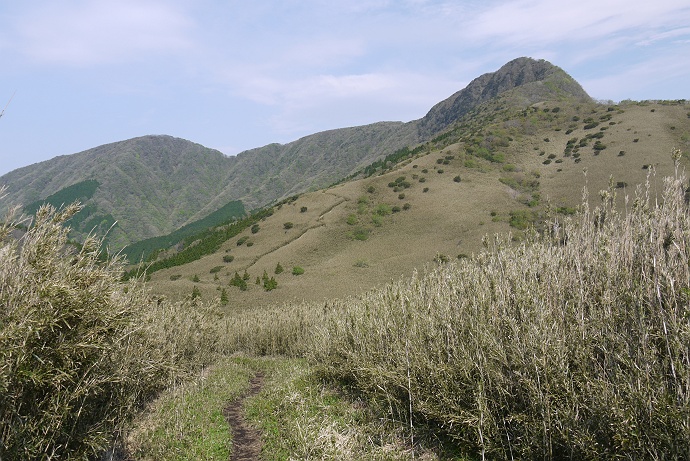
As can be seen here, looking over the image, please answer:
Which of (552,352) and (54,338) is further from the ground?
(54,338)

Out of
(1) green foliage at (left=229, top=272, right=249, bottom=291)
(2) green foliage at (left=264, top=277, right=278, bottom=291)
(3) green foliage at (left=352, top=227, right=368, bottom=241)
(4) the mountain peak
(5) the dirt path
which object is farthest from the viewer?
(4) the mountain peak

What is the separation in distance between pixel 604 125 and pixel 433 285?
95.9 m

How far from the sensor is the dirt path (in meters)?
8.23

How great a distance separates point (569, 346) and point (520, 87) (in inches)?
6037

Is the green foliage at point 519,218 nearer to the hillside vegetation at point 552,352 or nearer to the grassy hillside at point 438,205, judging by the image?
the grassy hillside at point 438,205

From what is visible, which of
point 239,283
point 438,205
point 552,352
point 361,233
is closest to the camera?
point 552,352

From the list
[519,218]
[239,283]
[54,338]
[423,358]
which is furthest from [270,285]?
[54,338]

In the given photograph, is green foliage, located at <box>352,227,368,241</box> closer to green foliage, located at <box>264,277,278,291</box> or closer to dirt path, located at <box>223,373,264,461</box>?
green foliage, located at <box>264,277,278,291</box>

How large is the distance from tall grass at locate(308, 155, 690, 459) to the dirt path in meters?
2.87

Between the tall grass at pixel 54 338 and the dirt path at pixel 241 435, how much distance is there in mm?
2490

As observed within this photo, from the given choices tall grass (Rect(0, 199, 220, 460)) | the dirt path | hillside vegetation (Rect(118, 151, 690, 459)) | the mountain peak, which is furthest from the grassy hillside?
the mountain peak

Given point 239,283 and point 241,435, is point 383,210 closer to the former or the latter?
point 239,283

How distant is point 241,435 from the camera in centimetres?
956

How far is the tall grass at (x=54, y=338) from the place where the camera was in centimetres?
498
